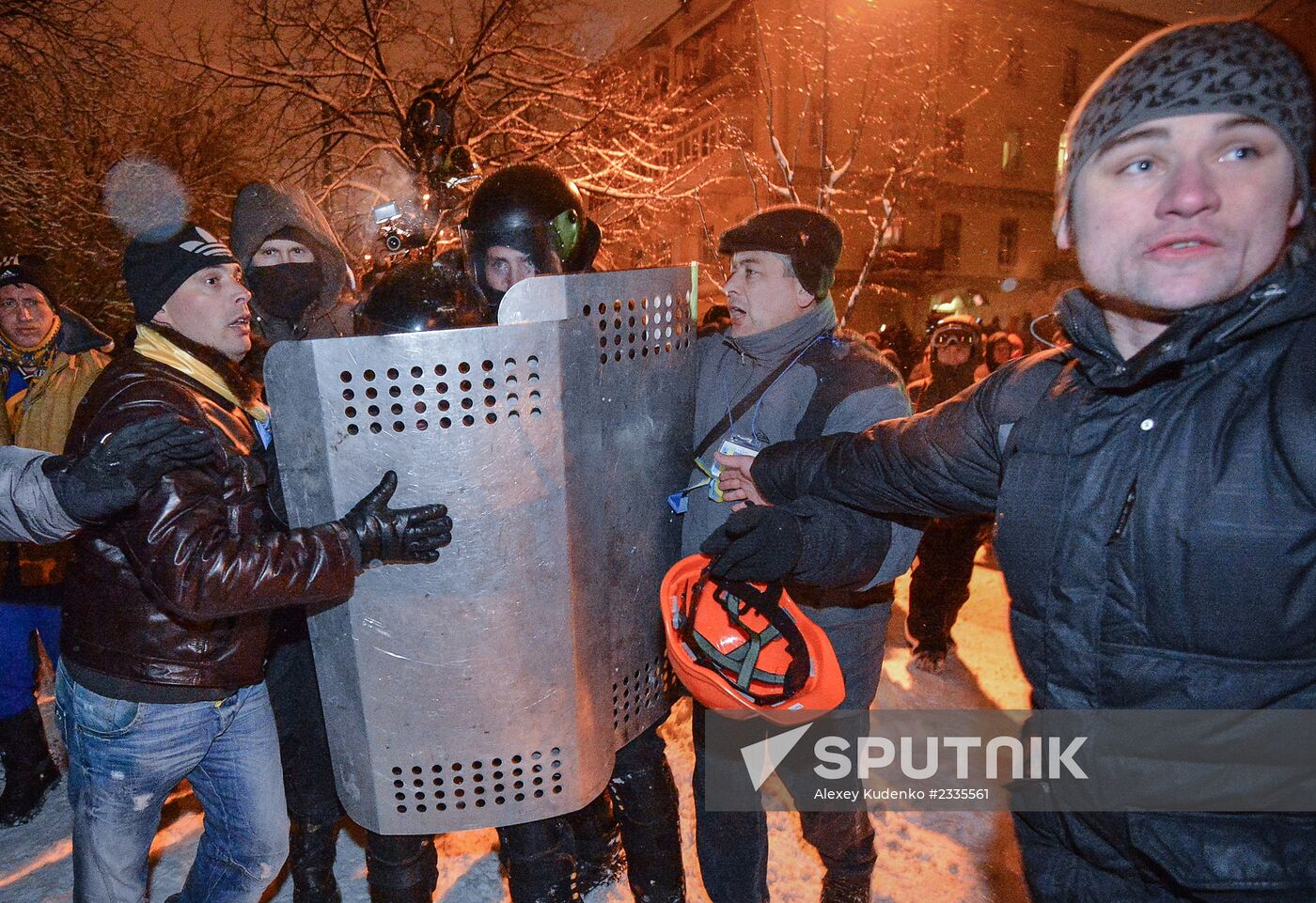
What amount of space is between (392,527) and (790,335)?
1349 mm

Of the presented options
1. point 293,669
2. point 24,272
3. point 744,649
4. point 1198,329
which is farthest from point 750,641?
point 24,272

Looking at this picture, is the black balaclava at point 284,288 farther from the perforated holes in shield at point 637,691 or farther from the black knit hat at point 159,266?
the perforated holes in shield at point 637,691

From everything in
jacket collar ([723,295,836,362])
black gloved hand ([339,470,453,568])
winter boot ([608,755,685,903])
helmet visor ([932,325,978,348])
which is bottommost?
winter boot ([608,755,685,903])

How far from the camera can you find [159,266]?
1.98m

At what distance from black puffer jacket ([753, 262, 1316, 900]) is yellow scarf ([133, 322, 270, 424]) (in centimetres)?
196

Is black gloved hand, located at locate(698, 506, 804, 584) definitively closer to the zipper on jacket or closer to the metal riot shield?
the metal riot shield

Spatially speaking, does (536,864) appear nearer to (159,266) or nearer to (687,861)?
(687,861)

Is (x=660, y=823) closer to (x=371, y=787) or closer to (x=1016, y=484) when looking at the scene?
(x=371, y=787)

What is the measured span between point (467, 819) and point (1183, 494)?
1.56 m

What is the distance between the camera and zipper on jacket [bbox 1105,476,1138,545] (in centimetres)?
117

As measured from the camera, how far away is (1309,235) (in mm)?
1109

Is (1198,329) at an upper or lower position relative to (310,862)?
upper

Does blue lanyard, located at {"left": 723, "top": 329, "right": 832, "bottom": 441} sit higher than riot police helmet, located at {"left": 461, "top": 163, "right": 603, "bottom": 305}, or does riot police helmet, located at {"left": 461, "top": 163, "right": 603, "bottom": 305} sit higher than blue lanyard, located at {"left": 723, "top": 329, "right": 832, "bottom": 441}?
riot police helmet, located at {"left": 461, "top": 163, "right": 603, "bottom": 305}

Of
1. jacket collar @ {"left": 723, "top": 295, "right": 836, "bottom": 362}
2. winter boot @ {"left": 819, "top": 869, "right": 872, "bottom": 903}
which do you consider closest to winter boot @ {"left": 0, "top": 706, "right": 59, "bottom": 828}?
winter boot @ {"left": 819, "top": 869, "right": 872, "bottom": 903}
